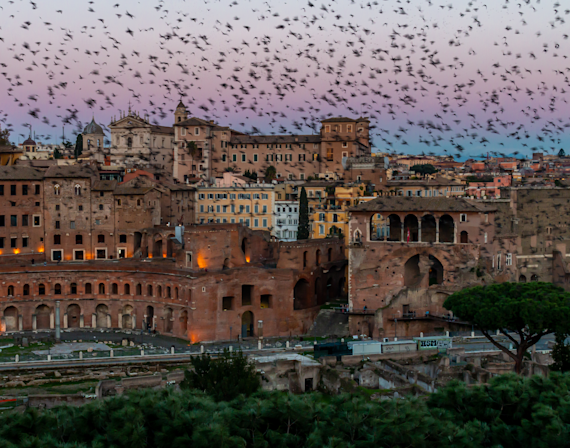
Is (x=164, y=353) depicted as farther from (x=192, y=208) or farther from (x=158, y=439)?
(x=192, y=208)

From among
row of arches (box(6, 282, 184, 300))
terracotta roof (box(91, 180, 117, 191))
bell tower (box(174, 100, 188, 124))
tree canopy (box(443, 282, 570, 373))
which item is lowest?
row of arches (box(6, 282, 184, 300))

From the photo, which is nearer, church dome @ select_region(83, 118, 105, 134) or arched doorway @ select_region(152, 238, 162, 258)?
arched doorway @ select_region(152, 238, 162, 258)

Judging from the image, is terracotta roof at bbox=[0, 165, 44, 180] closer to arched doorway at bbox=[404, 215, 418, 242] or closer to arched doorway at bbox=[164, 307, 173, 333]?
arched doorway at bbox=[164, 307, 173, 333]

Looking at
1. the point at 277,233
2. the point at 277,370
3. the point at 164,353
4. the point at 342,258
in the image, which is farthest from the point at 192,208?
the point at 277,370

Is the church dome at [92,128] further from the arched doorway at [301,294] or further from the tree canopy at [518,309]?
the tree canopy at [518,309]

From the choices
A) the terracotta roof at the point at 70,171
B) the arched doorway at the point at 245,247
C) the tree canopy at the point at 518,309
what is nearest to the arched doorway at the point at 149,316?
the arched doorway at the point at 245,247

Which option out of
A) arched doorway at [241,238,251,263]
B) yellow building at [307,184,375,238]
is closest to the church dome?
yellow building at [307,184,375,238]

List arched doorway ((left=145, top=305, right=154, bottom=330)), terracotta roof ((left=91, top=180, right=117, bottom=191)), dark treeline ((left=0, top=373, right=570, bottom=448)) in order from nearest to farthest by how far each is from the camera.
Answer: dark treeline ((left=0, top=373, right=570, bottom=448)), arched doorway ((left=145, top=305, right=154, bottom=330)), terracotta roof ((left=91, top=180, right=117, bottom=191))
